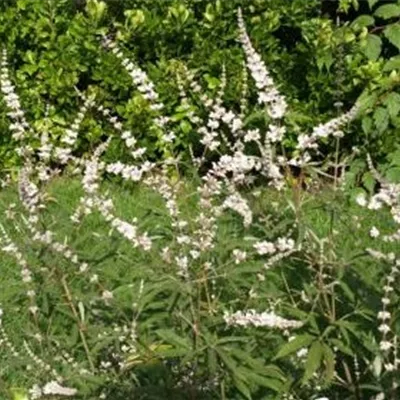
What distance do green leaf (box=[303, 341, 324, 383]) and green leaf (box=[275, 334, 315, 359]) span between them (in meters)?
0.02

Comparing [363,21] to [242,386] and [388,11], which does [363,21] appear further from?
[242,386]

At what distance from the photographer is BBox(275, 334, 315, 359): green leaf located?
3.10 m

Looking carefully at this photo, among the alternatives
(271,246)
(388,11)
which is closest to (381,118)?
(388,11)

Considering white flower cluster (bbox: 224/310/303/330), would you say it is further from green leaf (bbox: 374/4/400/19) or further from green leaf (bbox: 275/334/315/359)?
green leaf (bbox: 374/4/400/19)

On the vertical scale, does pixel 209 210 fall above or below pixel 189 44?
above

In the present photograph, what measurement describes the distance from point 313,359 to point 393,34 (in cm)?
359

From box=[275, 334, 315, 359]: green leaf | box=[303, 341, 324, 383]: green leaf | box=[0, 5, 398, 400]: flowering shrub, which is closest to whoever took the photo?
box=[303, 341, 324, 383]: green leaf

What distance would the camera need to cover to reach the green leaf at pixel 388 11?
6.23 m

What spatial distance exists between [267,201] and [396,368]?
49.3 inches

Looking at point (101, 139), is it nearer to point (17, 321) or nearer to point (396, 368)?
point (17, 321)

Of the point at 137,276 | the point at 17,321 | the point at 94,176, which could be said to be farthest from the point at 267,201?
the point at 17,321

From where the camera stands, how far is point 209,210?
3.46 meters

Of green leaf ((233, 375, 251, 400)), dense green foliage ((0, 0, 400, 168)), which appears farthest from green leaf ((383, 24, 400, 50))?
green leaf ((233, 375, 251, 400))

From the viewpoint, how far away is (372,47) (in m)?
6.52
